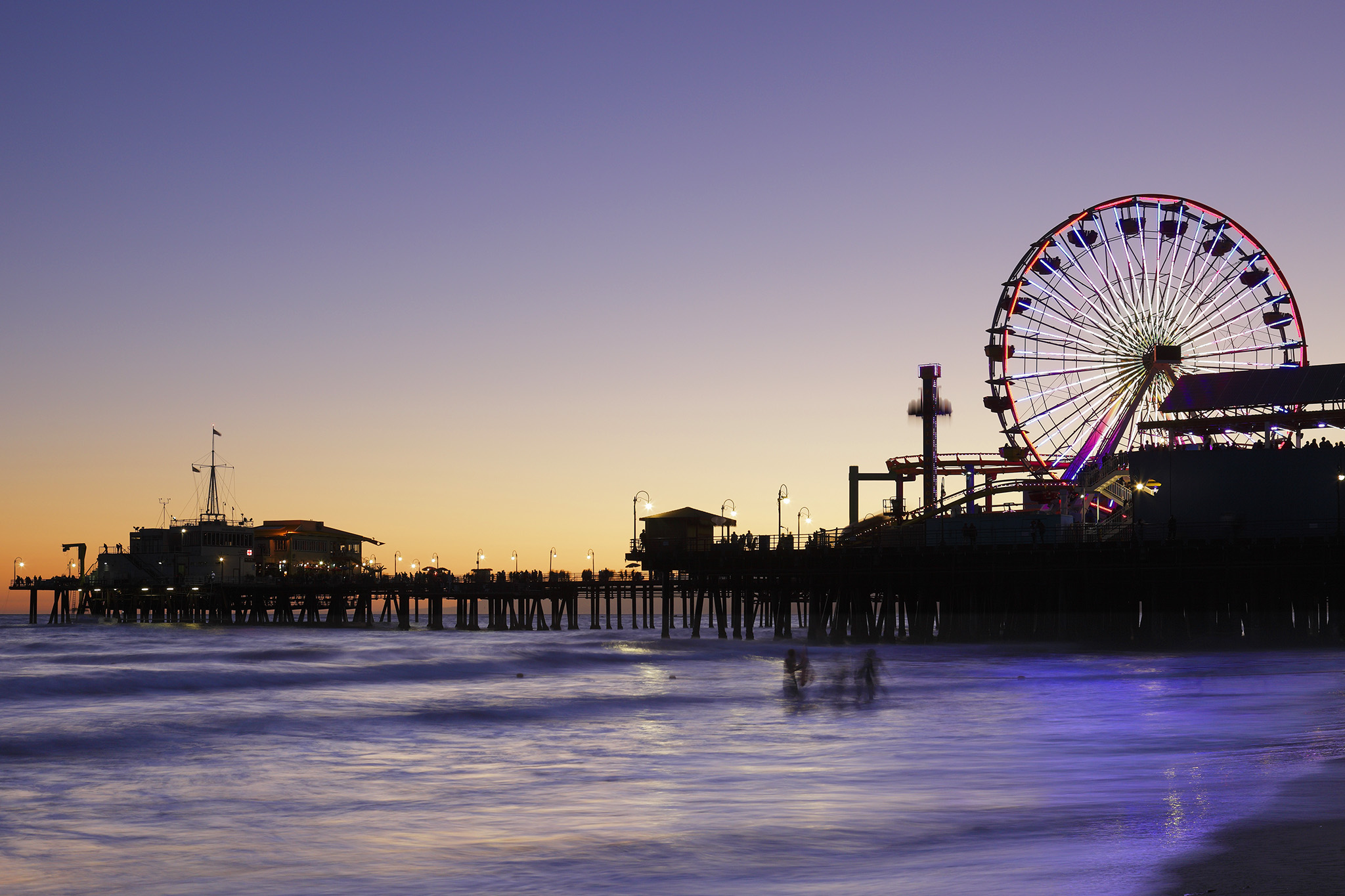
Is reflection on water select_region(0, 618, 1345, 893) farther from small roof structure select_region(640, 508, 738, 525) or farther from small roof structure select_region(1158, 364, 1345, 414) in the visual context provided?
small roof structure select_region(640, 508, 738, 525)

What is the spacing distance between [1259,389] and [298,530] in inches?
3499

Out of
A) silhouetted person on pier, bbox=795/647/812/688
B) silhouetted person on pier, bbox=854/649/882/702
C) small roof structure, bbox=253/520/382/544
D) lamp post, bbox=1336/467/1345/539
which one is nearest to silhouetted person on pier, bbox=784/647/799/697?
silhouetted person on pier, bbox=795/647/812/688

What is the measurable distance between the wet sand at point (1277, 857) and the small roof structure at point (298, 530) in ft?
373

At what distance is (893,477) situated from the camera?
95812mm

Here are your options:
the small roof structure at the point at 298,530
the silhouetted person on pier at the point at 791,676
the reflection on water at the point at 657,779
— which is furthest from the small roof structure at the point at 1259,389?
the small roof structure at the point at 298,530

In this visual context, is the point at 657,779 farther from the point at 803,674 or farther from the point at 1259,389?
the point at 1259,389

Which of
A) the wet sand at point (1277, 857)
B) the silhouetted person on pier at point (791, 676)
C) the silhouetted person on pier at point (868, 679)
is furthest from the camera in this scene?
the silhouetted person on pier at point (791, 676)

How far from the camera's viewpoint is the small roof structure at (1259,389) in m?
61.6

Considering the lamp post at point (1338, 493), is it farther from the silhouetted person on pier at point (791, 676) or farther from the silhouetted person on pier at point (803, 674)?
the silhouetted person on pier at point (791, 676)

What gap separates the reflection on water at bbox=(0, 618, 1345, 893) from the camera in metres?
13.2

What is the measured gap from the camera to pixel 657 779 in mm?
19922

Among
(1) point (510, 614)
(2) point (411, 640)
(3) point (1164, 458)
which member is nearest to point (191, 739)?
(3) point (1164, 458)

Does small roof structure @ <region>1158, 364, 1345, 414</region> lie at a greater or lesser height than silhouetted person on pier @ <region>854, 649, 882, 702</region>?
greater

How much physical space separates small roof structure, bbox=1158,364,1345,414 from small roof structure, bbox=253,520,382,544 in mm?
84280
